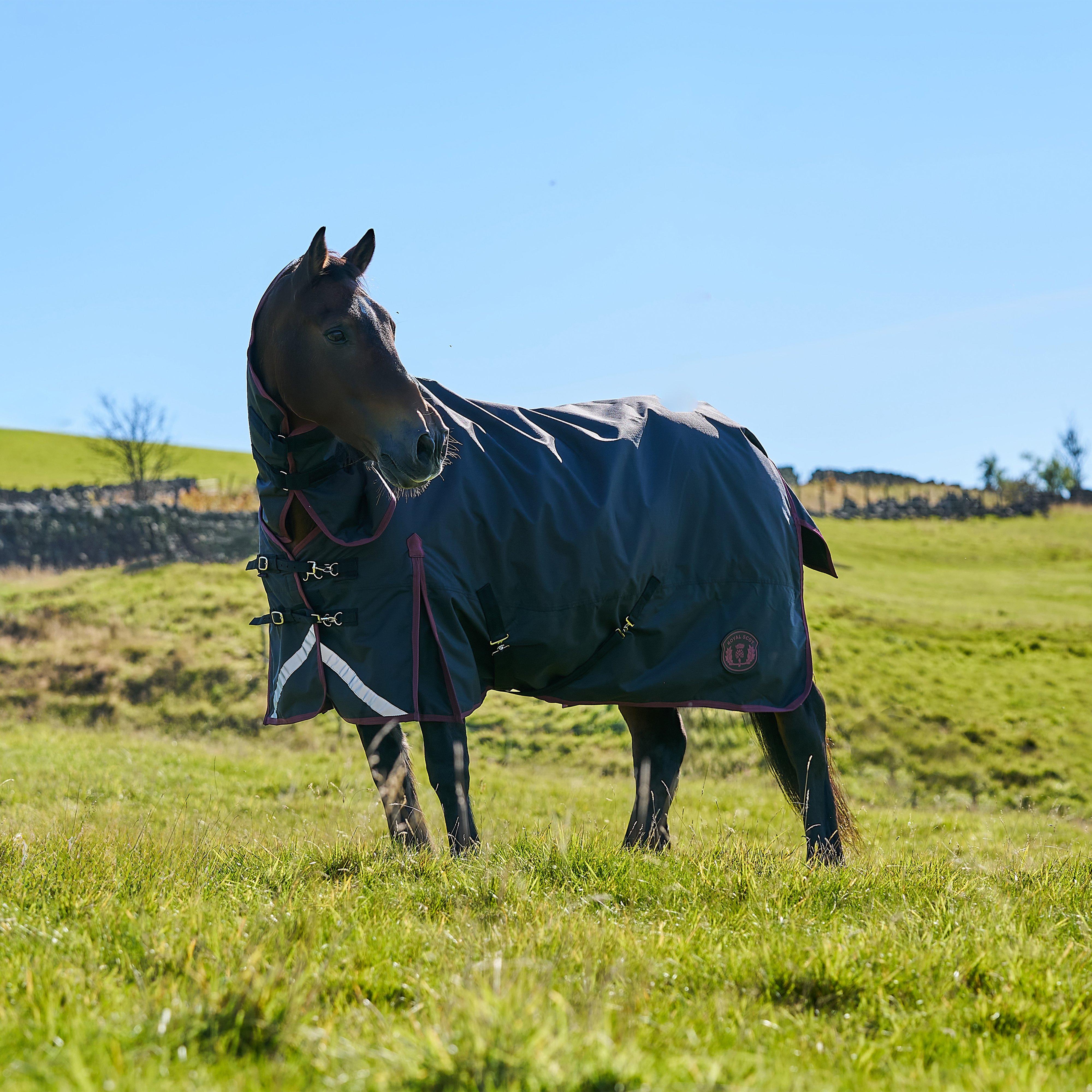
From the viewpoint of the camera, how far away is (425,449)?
4.28 metres

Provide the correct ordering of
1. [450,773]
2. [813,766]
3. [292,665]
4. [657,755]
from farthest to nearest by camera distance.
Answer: [657,755] → [813,766] → [292,665] → [450,773]

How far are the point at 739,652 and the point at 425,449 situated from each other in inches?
90.3

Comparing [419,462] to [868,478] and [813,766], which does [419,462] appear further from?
[868,478]

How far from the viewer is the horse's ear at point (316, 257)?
4324 mm

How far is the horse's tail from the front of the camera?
5.70 m

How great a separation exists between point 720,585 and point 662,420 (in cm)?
107

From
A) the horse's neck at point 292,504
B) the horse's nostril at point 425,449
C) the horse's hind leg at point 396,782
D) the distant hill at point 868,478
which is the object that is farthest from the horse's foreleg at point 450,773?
the distant hill at point 868,478

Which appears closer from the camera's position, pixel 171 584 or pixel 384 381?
pixel 384 381

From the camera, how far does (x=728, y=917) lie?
3357 mm

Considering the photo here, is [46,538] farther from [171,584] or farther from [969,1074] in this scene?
[969,1074]

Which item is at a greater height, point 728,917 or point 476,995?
point 476,995

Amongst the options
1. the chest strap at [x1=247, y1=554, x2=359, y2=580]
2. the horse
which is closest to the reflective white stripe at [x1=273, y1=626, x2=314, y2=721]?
the horse

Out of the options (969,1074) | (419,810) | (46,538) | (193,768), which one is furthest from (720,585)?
(46,538)

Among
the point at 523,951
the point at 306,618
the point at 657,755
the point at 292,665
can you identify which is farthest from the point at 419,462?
the point at 657,755
